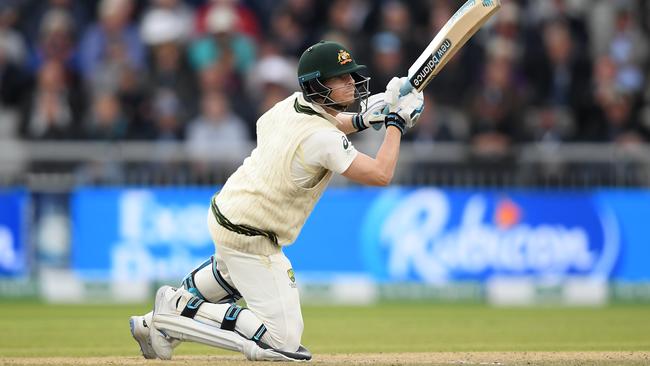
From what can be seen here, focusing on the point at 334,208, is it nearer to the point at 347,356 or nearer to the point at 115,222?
the point at 115,222

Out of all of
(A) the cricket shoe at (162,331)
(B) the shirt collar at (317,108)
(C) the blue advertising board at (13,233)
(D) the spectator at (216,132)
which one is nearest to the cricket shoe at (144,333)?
(A) the cricket shoe at (162,331)

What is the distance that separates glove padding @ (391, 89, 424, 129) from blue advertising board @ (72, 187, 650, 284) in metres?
6.30

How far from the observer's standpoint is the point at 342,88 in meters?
7.26

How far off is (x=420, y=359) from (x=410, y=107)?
153 cm

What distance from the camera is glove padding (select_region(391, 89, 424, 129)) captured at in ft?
23.6

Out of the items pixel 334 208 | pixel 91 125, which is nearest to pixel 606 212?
pixel 334 208

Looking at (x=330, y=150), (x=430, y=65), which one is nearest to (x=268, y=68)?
(x=430, y=65)

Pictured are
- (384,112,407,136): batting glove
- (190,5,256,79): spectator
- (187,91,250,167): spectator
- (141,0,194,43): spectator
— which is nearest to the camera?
(384,112,407,136): batting glove

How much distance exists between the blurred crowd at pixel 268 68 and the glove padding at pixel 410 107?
6.66 m

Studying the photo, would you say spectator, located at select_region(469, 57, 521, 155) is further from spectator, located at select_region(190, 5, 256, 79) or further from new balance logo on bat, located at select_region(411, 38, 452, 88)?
new balance logo on bat, located at select_region(411, 38, 452, 88)

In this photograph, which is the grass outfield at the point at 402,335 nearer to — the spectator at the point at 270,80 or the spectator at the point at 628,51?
the spectator at the point at 270,80

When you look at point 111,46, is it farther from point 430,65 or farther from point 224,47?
point 430,65

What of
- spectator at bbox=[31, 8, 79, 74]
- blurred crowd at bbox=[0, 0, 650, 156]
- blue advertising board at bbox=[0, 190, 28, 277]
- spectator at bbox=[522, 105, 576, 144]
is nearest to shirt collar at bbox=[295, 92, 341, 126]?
blurred crowd at bbox=[0, 0, 650, 156]

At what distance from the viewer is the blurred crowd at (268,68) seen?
46.5ft
